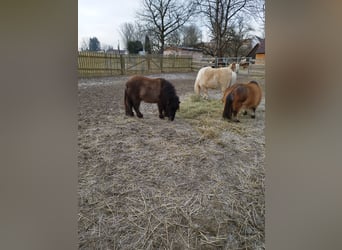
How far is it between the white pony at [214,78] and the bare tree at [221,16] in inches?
Answer: 3.5

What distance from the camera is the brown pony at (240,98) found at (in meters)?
1.43

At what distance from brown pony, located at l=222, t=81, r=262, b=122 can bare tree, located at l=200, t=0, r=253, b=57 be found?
20cm

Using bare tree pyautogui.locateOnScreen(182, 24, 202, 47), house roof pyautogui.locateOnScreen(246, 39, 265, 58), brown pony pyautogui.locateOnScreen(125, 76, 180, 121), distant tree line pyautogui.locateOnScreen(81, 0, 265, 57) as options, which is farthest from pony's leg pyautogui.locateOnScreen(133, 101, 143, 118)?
house roof pyautogui.locateOnScreen(246, 39, 265, 58)

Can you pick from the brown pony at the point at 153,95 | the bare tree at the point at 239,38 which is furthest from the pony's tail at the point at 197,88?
the bare tree at the point at 239,38

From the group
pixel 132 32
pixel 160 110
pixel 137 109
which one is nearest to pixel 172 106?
pixel 160 110

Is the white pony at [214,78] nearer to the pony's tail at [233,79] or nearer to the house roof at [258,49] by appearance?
the pony's tail at [233,79]

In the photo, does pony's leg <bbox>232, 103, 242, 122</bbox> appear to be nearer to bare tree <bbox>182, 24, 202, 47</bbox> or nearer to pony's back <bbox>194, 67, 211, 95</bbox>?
pony's back <bbox>194, 67, 211, 95</bbox>

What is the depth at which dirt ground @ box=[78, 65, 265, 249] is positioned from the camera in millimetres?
1305

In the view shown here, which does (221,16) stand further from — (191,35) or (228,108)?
(228,108)
